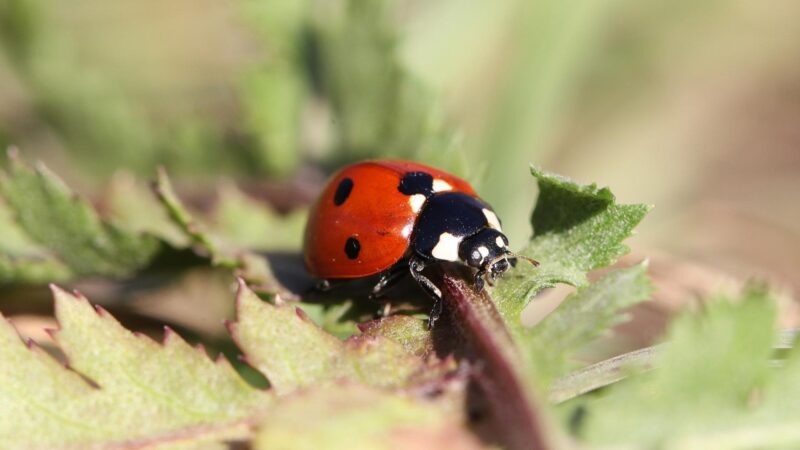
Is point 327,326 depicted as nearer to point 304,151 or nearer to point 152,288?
point 152,288

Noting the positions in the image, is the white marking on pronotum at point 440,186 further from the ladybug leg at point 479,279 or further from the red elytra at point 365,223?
the ladybug leg at point 479,279

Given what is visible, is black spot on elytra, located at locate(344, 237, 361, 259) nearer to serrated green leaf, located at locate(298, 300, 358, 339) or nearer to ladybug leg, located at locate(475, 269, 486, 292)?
serrated green leaf, located at locate(298, 300, 358, 339)

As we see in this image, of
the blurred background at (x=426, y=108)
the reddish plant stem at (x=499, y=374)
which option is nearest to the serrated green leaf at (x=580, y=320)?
the reddish plant stem at (x=499, y=374)

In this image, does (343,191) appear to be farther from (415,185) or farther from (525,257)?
(525,257)

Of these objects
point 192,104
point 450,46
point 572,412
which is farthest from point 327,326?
point 192,104

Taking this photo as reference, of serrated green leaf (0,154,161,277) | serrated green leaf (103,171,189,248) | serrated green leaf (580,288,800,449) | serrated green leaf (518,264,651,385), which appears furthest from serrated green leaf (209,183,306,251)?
serrated green leaf (580,288,800,449)

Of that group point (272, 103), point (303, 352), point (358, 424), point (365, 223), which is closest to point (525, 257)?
point (365, 223)
